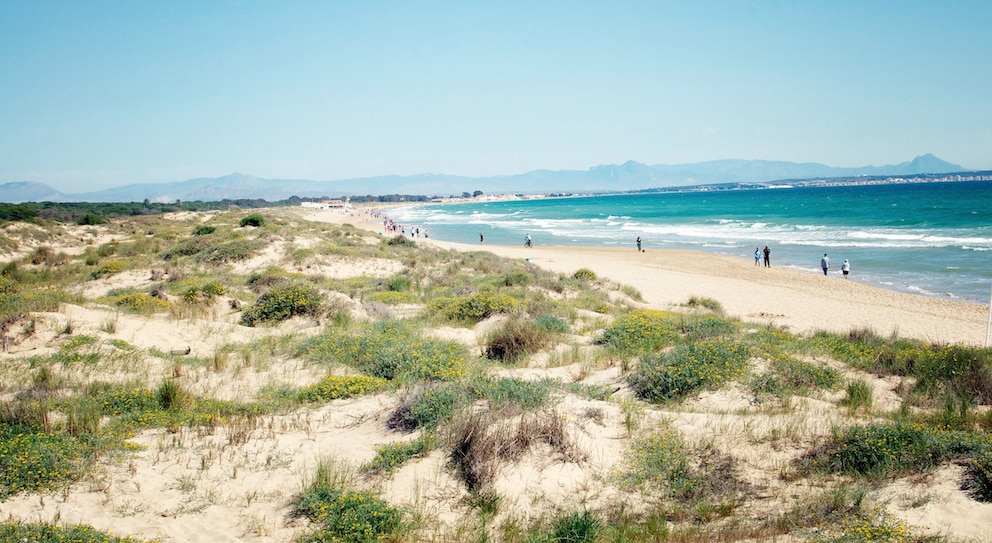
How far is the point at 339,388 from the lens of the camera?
7.17 metres

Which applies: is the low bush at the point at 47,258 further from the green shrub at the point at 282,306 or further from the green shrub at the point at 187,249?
the green shrub at the point at 282,306

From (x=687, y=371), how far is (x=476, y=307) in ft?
20.3

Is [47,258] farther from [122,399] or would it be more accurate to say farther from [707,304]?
[707,304]

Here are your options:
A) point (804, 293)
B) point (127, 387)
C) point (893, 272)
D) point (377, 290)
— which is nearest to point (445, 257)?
point (377, 290)

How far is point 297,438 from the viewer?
19.4ft

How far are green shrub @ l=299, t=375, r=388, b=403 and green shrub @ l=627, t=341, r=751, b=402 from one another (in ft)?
12.2

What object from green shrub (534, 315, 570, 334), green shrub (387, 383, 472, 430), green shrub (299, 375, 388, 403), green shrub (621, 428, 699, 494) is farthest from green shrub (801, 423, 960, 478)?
green shrub (534, 315, 570, 334)

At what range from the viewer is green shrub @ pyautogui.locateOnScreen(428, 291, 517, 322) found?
1248 cm

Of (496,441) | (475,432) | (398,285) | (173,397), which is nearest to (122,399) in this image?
(173,397)

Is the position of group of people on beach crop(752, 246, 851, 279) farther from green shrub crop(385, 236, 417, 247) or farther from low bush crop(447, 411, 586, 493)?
low bush crop(447, 411, 586, 493)

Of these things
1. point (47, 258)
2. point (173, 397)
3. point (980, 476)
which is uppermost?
point (47, 258)

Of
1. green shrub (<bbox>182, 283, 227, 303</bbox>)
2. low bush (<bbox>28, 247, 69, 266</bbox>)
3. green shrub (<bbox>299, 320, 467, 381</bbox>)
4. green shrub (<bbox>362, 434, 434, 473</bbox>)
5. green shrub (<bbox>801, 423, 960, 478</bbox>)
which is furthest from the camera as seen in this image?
low bush (<bbox>28, 247, 69, 266</bbox>)

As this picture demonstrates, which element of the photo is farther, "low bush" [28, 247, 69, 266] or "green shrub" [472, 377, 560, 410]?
"low bush" [28, 247, 69, 266]

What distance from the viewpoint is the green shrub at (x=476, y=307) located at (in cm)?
1248
